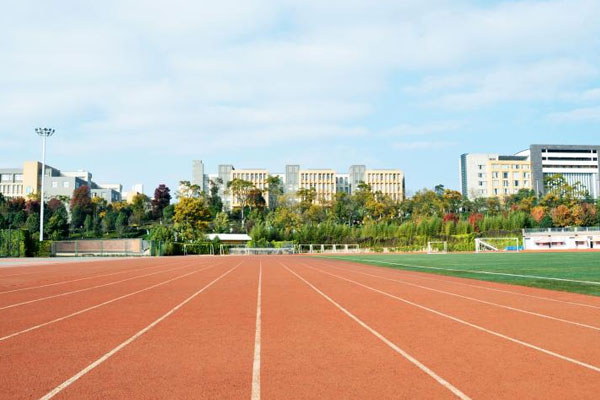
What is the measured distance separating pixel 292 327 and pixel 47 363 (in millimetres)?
3410

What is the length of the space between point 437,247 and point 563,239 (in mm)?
18998

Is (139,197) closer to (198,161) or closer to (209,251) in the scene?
(198,161)

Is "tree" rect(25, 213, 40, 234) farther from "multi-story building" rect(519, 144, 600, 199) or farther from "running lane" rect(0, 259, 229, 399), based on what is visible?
"multi-story building" rect(519, 144, 600, 199)

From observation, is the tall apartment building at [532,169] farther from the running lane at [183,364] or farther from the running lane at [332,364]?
the running lane at [183,364]

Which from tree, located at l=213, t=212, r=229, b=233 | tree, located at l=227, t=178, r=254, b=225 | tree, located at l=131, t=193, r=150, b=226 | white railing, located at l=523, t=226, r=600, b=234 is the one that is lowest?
white railing, located at l=523, t=226, r=600, b=234

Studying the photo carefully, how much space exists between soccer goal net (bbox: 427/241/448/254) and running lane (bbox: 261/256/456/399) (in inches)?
2012

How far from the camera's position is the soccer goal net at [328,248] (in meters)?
63.8

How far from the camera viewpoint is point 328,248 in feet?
222

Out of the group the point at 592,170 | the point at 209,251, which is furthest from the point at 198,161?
the point at 592,170

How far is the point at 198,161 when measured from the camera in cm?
14525

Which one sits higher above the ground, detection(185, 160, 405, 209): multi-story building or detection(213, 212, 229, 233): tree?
detection(185, 160, 405, 209): multi-story building

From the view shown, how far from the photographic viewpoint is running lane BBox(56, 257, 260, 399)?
4.35m

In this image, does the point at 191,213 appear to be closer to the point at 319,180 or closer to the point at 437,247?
the point at 437,247

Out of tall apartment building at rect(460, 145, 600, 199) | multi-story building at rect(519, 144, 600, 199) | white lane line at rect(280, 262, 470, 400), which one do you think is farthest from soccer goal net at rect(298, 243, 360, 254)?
multi-story building at rect(519, 144, 600, 199)
